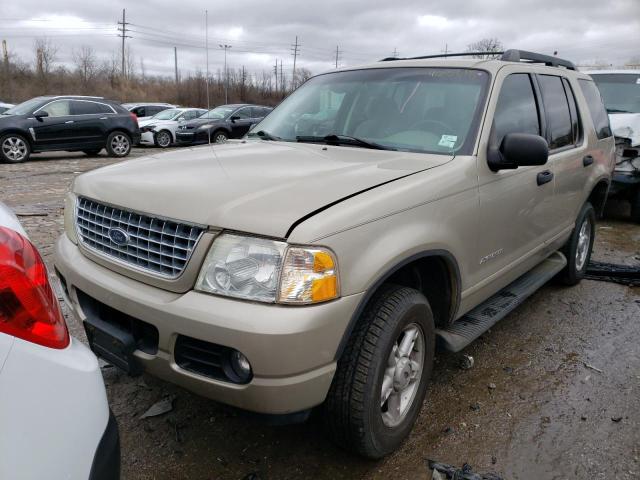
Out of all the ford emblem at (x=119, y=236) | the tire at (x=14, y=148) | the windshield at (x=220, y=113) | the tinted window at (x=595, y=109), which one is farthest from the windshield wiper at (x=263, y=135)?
the windshield at (x=220, y=113)

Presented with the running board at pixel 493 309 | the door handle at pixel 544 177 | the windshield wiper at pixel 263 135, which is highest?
the windshield wiper at pixel 263 135

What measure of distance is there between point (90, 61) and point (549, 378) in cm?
5895

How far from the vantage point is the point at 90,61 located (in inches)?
2084

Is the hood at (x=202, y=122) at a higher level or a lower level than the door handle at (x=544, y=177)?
lower

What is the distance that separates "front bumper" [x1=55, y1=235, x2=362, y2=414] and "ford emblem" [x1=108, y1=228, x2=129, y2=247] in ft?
0.70

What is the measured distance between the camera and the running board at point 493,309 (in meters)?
2.75

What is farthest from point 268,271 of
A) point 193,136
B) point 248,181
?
point 193,136

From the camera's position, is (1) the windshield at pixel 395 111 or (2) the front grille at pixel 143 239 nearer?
(2) the front grille at pixel 143 239

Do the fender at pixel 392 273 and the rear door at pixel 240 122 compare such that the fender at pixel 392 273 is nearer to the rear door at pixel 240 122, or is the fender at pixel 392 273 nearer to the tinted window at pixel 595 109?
the tinted window at pixel 595 109

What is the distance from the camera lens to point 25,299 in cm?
128

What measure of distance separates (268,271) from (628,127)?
23.0 ft

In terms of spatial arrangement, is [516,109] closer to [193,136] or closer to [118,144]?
[118,144]

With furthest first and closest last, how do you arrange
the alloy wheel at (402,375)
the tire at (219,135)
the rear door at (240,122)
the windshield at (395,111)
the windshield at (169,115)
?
the windshield at (169,115)
the rear door at (240,122)
the tire at (219,135)
the windshield at (395,111)
the alloy wheel at (402,375)

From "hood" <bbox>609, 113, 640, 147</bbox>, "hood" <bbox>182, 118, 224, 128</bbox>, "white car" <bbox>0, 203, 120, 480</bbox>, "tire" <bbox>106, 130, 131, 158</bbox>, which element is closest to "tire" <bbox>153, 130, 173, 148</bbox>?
"hood" <bbox>182, 118, 224, 128</bbox>
